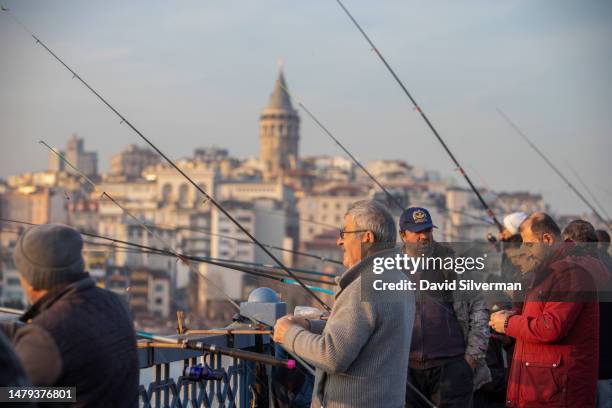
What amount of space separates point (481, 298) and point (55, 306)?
2229 millimetres

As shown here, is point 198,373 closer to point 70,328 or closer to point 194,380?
point 194,380

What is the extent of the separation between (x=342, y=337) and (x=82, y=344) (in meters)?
0.82

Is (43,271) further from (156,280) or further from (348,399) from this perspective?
(156,280)

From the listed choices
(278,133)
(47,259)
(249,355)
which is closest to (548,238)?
(249,355)

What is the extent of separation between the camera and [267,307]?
4762 millimetres

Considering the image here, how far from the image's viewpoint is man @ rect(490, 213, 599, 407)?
416 centimetres

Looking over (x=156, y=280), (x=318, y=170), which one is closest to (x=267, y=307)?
(x=156, y=280)

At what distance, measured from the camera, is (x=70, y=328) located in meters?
2.79

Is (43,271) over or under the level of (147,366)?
over

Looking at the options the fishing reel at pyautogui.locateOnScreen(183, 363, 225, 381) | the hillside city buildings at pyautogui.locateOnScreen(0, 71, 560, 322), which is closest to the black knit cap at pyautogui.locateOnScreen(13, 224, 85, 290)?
the fishing reel at pyautogui.locateOnScreen(183, 363, 225, 381)

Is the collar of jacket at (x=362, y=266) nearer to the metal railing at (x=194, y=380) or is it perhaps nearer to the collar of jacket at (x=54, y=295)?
the metal railing at (x=194, y=380)

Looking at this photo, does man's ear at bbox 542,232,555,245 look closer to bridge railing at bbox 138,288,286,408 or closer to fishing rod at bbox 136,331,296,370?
bridge railing at bbox 138,288,286,408

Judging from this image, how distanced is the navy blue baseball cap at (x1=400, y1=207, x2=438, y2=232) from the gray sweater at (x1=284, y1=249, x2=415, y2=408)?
3.40 ft

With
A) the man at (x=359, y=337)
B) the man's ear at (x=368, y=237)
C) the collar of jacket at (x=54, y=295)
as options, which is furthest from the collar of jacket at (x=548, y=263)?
the collar of jacket at (x=54, y=295)
